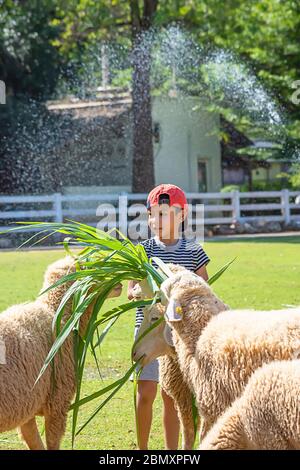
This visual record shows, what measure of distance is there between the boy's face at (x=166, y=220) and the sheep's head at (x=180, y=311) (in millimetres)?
629

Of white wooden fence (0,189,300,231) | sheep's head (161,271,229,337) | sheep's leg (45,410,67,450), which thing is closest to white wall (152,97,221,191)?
white wooden fence (0,189,300,231)

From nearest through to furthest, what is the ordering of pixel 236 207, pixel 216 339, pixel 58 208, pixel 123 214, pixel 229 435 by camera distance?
pixel 229 435, pixel 216 339, pixel 123 214, pixel 58 208, pixel 236 207

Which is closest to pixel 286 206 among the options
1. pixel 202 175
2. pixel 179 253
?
pixel 202 175

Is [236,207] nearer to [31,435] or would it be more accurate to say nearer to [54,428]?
[31,435]

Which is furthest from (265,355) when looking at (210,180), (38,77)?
(210,180)

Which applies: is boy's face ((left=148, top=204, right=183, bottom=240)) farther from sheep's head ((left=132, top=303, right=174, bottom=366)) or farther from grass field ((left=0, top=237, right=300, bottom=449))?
grass field ((left=0, top=237, right=300, bottom=449))

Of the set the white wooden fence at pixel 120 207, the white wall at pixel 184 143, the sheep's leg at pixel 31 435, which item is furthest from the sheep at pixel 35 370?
the white wall at pixel 184 143

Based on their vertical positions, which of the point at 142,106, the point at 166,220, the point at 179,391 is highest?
the point at 142,106

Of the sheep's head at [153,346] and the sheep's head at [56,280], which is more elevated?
the sheep's head at [56,280]

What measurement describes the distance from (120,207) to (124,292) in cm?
1087

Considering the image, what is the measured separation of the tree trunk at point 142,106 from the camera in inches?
1053

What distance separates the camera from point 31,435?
17.8ft

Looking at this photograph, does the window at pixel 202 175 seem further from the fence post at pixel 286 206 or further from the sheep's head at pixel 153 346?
the sheep's head at pixel 153 346

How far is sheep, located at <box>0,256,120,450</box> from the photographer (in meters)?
4.99
